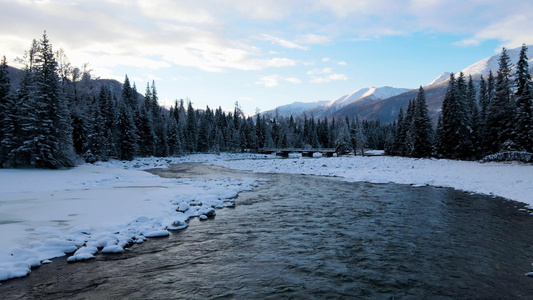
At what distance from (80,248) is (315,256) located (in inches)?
288

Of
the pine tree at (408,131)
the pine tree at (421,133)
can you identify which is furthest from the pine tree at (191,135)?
the pine tree at (421,133)

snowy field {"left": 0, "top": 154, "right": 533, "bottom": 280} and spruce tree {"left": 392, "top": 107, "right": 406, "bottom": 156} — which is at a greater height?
spruce tree {"left": 392, "top": 107, "right": 406, "bottom": 156}

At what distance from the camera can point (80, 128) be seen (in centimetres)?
4519

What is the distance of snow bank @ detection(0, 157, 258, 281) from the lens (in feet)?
27.0

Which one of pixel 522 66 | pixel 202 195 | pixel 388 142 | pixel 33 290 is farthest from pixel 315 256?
pixel 388 142

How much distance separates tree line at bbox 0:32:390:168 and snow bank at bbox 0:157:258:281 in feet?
24.8

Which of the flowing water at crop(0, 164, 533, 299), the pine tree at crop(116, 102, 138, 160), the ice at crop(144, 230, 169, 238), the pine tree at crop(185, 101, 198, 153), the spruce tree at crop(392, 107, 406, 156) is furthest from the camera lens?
the pine tree at crop(185, 101, 198, 153)

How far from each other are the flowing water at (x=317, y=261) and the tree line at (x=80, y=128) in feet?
76.8

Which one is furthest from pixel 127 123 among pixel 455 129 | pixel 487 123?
pixel 487 123

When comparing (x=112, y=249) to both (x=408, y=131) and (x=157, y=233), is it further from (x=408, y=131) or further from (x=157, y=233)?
(x=408, y=131)

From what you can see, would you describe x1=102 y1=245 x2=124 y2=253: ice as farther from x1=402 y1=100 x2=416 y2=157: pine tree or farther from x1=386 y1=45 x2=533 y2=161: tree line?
x1=402 y1=100 x2=416 y2=157: pine tree

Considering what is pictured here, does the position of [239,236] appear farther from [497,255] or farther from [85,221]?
[497,255]

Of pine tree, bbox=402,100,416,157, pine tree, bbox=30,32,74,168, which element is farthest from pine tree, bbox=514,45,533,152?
pine tree, bbox=30,32,74,168

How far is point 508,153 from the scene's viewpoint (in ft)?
106
